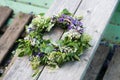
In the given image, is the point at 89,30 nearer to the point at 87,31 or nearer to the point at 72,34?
the point at 87,31

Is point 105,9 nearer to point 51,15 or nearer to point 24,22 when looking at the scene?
point 51,15

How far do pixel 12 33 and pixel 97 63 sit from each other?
807mm

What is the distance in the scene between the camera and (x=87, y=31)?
2656 millimetres

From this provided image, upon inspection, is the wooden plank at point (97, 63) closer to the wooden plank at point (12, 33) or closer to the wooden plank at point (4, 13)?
the wooden plank at point (12, 33)

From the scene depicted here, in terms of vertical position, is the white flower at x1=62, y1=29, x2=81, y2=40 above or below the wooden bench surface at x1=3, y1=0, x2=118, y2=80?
above

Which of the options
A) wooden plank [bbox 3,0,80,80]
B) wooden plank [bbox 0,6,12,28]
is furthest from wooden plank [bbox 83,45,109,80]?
wooden plank [bbox 0,6,12,28]

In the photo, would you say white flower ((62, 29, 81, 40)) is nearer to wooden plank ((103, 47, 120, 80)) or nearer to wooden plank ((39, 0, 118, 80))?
wooden plank ((39, 0, 118, 80))

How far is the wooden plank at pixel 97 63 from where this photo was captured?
318 cm

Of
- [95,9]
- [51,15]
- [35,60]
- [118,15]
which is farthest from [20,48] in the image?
[118,15]

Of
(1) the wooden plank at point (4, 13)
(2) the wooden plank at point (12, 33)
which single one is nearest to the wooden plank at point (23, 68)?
(2) the wooden plank at point (12, 33)

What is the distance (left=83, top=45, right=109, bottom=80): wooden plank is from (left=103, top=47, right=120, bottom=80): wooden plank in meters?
→ 0.08

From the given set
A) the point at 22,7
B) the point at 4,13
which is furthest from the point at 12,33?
the point at 22,7

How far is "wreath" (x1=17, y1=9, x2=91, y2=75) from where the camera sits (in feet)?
7.82

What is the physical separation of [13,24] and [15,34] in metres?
0.15
